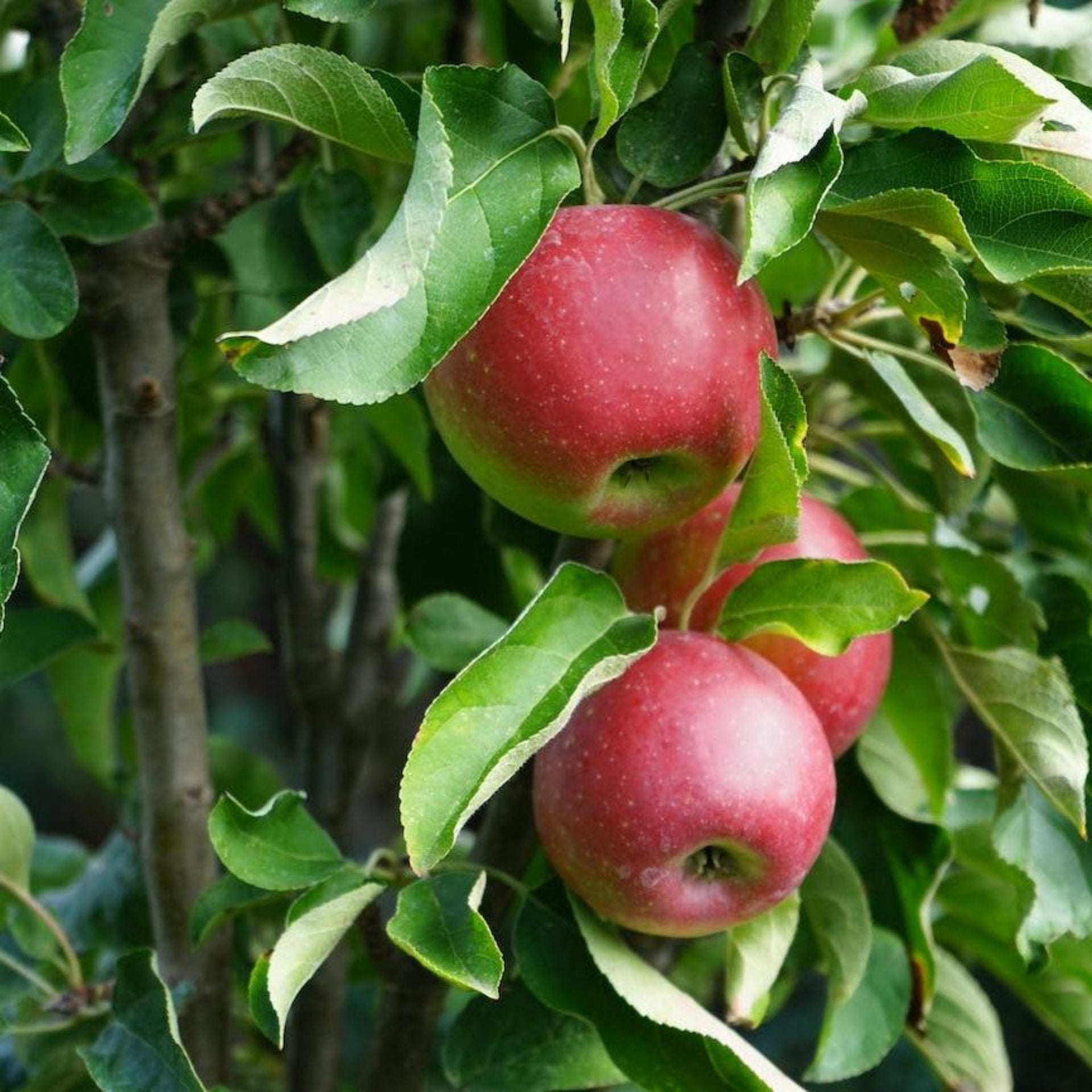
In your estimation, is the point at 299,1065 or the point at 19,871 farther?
the point at 299,1065

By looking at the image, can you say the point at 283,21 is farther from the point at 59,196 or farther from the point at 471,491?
the point at 471,491

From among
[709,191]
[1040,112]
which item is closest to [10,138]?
[709,191]

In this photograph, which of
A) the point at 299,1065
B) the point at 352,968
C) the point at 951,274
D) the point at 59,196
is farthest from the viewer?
the point at 352,968

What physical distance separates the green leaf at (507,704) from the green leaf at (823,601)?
0.06 meters

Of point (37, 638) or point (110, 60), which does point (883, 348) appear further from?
point (37, 638)

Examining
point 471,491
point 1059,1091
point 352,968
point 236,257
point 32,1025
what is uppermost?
point 236,257

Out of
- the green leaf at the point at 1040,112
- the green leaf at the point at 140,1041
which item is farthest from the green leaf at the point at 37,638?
the green leaf at the point at 1040,112

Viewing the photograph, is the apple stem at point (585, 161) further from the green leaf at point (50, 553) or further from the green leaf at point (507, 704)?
the green leaf at point (50, 553)

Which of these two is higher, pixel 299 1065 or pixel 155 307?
pixel 155 307

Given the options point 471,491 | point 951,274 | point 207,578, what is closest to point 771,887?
point 951,274

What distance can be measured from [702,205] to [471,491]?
29 cm

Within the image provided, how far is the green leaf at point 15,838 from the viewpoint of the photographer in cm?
70

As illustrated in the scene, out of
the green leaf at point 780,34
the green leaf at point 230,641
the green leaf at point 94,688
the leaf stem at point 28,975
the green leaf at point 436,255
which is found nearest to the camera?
the green leaf at point 436,255

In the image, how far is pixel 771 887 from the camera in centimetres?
58
